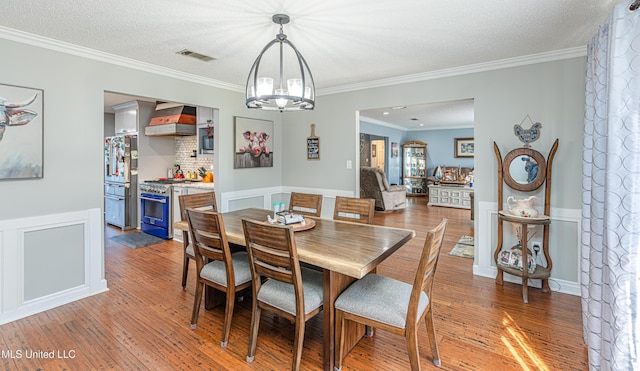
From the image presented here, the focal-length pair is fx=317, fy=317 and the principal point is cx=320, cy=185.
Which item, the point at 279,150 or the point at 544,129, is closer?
the point at 544,129

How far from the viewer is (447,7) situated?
7.16ft

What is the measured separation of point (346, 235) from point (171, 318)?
1617 mm

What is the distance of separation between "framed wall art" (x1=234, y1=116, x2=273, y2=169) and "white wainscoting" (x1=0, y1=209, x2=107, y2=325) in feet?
6.33

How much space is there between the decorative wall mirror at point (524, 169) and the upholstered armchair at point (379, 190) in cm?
442

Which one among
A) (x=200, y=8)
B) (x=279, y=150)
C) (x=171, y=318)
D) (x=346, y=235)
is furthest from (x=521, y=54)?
(x=171, y=318)

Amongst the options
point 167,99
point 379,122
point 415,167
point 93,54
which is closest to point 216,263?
point 167,99

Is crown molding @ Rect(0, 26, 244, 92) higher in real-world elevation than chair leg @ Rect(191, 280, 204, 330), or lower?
higher

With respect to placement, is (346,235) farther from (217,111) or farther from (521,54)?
(217,111)

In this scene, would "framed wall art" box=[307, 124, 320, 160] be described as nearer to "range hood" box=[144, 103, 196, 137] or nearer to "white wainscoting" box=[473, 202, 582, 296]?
"range hood" box=[144, 103, 196, 137]

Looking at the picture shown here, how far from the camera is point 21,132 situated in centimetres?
264

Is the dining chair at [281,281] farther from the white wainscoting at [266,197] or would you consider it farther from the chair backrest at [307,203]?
the white wainscoting at [266,197]

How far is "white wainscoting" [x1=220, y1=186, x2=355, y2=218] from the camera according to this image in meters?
4.47

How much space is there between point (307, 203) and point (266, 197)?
6.03 feet

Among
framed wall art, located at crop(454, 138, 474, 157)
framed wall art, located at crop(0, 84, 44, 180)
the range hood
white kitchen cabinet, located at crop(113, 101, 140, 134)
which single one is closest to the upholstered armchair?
framed wall art, located at crop(454, 138, 474, 157)
